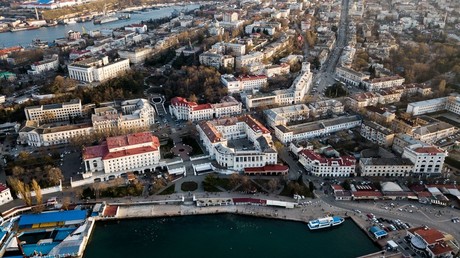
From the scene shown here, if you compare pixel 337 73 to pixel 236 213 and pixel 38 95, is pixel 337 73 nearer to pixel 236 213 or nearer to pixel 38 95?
pixel 236 213

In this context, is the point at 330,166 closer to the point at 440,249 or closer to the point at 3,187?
the point at 440,249

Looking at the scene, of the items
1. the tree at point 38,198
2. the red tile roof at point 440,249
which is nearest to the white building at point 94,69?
the tree at point 38,198

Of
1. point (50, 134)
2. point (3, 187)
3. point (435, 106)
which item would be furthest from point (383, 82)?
point (3, 187)

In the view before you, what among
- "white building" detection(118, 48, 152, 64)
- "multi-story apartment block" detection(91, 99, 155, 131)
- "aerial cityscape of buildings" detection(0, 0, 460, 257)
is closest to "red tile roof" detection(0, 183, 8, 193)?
"aerial cityscape of buildings" detection(0, 0, 460, 257)

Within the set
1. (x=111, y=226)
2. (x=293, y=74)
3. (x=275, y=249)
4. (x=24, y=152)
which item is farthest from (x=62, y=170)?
(x=293, y=74)

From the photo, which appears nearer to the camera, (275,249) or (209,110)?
(275,249)

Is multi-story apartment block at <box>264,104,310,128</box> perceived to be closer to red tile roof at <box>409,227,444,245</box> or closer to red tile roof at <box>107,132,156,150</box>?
red tile roof at <box>107,132,156,150</box>

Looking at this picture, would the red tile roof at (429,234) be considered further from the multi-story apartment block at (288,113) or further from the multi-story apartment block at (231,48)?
the multi-story apartment block at (231,48)
